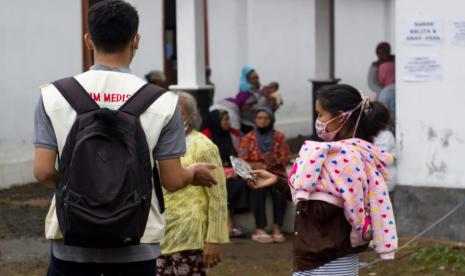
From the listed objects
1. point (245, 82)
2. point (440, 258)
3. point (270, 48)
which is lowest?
point (440, 258)

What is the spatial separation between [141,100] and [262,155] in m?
6.69

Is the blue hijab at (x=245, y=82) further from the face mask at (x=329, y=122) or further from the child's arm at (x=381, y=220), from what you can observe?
the child's arm at (x=381, y=220)

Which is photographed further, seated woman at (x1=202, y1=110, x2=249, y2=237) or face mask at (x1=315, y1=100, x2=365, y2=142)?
seated woman at (x1=202, y1=110, x2=249, y2=237)

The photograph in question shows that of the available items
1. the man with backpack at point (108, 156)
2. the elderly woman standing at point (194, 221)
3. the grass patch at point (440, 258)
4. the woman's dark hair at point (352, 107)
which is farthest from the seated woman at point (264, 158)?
the man with backpack at point (108, 156)

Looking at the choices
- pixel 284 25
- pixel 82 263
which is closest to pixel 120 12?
pixel 82 263

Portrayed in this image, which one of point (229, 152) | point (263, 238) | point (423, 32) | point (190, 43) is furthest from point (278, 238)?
point (190, 43)

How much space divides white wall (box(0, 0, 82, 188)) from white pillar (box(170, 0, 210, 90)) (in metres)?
1.89

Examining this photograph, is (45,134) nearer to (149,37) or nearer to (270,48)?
(149,37)

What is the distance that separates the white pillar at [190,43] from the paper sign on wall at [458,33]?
5.10m

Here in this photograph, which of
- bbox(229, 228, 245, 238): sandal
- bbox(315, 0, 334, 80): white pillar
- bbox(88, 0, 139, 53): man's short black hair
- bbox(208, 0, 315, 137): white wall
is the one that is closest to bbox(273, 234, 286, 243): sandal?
bbox(229, 228, 245, 238): sandal

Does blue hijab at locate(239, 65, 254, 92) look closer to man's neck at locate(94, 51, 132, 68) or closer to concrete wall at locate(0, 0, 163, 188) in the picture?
concrete wall at locate(0, 0, 163, 188)

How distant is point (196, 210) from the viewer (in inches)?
231

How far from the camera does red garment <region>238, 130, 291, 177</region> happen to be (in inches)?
412

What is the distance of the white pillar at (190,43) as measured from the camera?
1308 centimetres
